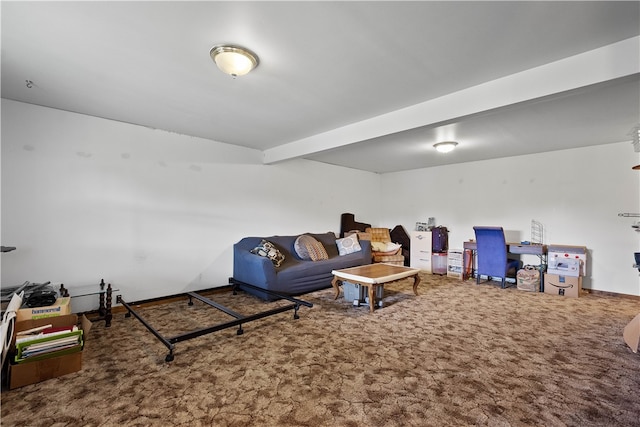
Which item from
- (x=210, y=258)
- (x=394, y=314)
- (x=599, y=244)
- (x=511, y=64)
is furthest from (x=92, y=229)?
(x=599, y=244)

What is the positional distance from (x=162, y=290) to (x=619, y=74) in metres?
5.20

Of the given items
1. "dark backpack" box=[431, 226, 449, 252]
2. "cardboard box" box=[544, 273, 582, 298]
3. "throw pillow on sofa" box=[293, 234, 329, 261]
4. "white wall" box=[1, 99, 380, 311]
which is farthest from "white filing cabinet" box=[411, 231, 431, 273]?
"white wall" box=[1, 99, 380, 311]

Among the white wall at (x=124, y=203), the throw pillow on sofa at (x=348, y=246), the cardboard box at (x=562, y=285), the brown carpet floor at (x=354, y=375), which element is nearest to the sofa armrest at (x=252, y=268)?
the white wall at (x=124, y=203)

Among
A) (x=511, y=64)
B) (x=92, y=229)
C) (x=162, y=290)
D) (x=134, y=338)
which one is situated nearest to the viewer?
(x=511, y=64)

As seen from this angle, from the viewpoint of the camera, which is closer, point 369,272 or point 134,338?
point 134,338

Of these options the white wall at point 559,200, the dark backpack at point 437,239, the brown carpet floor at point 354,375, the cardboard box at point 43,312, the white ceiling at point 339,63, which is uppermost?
the white ceiling at point 339,63

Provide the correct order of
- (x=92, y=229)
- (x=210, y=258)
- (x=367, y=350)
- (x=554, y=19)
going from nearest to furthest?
(x=554, y=19), (x=367, y=350), (x=92, y=229), (x=210, y=258)

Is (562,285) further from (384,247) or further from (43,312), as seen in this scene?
(43,312)

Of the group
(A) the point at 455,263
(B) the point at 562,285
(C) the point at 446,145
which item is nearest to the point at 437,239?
(A) the point at 455,263

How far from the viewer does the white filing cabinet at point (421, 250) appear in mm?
6094

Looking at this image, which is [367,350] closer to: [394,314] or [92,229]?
[394,314]

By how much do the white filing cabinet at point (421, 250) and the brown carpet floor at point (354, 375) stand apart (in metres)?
2.65

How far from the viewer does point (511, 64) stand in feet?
7.27

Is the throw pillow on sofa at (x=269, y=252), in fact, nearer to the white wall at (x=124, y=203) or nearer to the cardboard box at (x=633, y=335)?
the white wall at (x=124, y=203)
